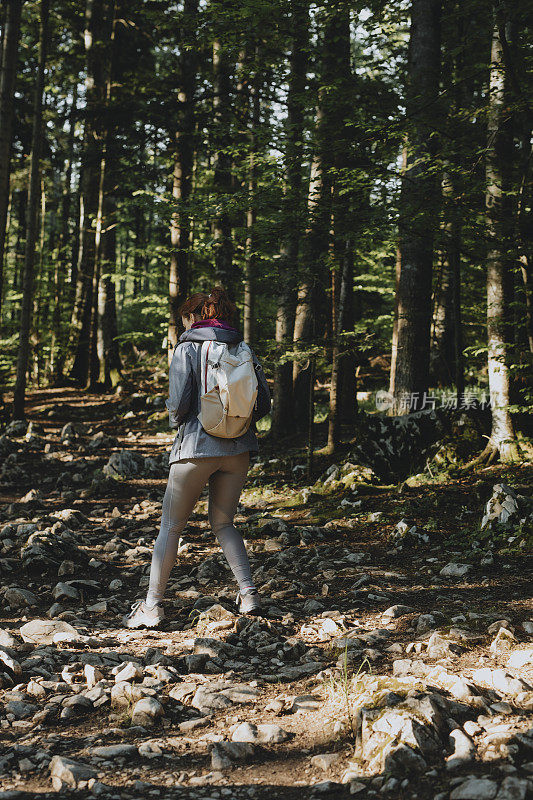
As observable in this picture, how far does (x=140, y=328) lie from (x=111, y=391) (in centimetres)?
528

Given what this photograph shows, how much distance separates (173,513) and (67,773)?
6.89 ft

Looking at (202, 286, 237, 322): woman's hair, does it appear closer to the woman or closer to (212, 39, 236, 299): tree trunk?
the woman

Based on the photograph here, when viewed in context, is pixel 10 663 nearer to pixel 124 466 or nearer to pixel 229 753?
pixel 229 753

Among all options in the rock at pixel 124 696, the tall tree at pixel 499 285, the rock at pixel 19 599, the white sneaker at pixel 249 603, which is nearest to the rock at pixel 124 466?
the rock at pixel 19 599

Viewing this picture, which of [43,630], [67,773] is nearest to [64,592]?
[43,630]

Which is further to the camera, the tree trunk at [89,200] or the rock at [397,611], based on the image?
the tree trunk at [89,200]

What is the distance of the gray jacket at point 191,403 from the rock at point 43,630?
4.47ft

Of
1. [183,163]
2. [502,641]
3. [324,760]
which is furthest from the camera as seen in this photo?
[183,163]

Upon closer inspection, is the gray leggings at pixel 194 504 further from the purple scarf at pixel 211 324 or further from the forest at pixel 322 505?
the purple scarf at pixel 211 324

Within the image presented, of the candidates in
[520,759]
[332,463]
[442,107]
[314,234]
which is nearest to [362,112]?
[442,107]

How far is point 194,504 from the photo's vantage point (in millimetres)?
4477

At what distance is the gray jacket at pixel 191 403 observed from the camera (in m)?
4.30

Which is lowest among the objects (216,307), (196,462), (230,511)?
(230,511)

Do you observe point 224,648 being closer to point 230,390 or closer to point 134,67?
point 230,390
